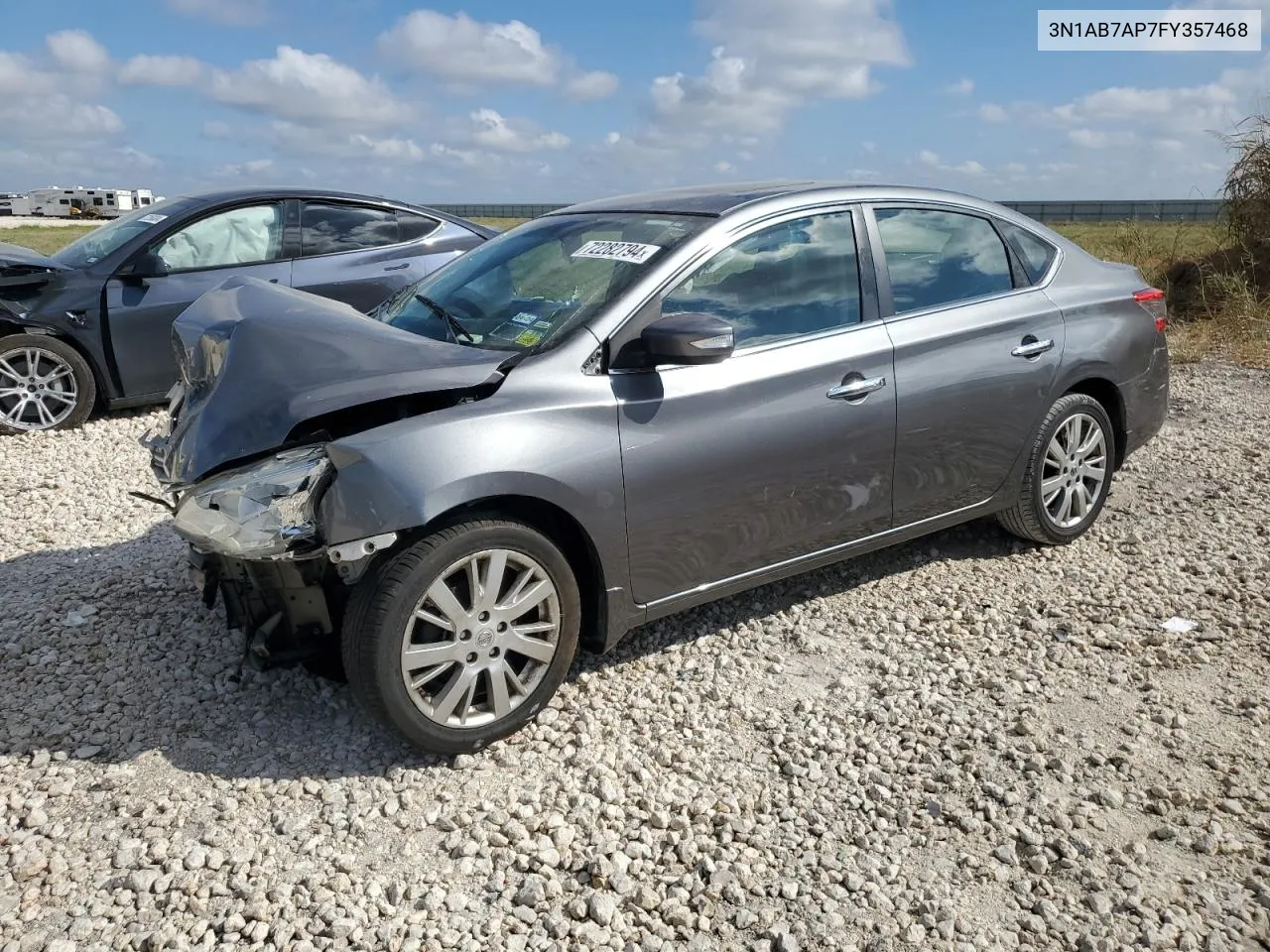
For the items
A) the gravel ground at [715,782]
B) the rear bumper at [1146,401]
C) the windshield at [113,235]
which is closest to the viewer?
the gravel ground at [715,782]

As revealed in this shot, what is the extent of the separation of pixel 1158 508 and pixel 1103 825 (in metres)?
3.26

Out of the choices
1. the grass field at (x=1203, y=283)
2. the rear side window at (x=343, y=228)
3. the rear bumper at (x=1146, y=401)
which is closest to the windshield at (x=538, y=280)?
the rear bumper at (x=1146, y=401)

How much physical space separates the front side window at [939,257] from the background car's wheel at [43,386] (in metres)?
5.99

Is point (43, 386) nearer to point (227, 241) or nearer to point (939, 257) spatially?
point (227, 241)

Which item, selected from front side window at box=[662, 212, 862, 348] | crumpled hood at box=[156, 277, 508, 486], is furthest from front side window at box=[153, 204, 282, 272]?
front side window at box=[662, 212, 862, 348]

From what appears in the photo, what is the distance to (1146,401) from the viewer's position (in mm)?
5246

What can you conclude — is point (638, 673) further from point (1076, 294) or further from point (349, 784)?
point (1076, 294)

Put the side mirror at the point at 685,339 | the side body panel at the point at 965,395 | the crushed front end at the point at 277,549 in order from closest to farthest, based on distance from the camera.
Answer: the crushed front end at the point at 277,549
the side mirror at the point at 685,339
the side body panel at the point at 965,395

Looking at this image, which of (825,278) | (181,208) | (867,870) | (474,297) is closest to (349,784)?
(867,870)

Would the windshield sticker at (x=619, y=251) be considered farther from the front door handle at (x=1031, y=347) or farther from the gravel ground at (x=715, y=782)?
the front door handle at (x=1031, y=347)

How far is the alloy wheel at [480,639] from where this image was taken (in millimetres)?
3250

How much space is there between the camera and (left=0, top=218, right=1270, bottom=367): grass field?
1028 centimetres

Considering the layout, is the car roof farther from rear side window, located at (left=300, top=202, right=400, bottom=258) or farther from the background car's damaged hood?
the background car's damaged hood

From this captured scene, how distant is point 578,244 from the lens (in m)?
4.15
